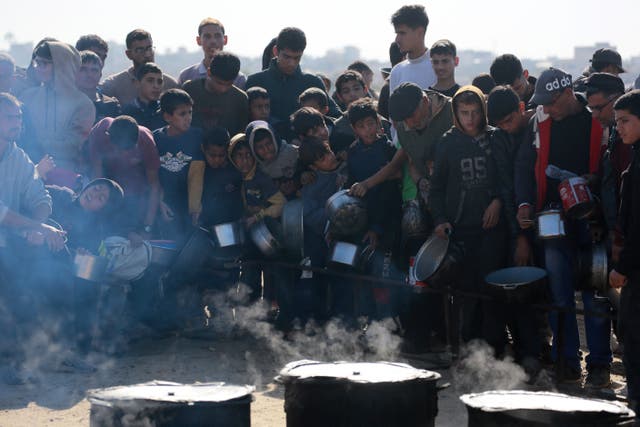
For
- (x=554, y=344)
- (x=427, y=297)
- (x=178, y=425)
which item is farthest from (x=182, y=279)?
(x=178, y=425)

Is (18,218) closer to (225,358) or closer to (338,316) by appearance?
(225,358)

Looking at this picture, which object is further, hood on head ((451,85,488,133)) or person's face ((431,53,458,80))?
person's face ((431,53,458,80))

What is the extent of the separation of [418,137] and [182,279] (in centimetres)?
245

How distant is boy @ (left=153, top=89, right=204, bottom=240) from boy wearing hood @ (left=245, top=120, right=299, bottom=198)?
1.78 feet

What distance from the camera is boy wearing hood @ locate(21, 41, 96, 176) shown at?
28.2 feet

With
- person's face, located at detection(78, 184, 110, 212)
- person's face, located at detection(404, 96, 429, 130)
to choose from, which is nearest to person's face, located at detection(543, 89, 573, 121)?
person's face, located at detection(404, 96, 429, 130)

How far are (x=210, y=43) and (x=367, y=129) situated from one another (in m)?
2.54

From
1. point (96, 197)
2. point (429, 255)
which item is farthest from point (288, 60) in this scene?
point (429, 255)

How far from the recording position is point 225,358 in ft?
26.2

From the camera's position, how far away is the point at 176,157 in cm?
852

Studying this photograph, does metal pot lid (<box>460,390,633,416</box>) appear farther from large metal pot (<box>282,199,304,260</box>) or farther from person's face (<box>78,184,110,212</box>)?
person's face (<box>78,184,110,212</box>)

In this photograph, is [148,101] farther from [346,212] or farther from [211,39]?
[346,212]

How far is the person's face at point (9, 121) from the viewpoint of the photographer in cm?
722

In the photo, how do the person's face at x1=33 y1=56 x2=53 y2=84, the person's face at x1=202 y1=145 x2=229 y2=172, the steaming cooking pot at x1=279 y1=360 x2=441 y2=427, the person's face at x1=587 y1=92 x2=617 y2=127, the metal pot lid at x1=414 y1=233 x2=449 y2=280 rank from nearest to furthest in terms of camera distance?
1. the steaming cooking pot at x1=279 y1=360 x2=441 y2=427
2. the person's face at x1=587 y1=92 x2=617 y2=127
3. the metal pot lid at x1=414 y1=233 x2=449 y2=280
4. the person's face at x1=202 y1=145 x2=229 y2=172
5. the person's face at x1=33 y1=56 x2=53 y2=84
